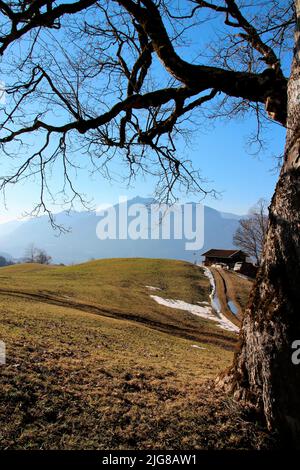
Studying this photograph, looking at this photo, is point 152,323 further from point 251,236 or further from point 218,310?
point 251,236

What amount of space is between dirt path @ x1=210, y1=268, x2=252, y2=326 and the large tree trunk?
25648 mm

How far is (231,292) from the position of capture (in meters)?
40.2

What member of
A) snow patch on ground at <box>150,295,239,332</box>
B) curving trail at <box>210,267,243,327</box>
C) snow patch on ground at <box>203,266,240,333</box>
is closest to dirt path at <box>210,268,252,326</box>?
curving trail at <box>210,267,243,327</box>

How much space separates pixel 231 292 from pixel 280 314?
3775 centimetres

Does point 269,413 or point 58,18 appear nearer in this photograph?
point 269,413

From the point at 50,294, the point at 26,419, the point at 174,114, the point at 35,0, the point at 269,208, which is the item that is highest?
A: the point at 35,0

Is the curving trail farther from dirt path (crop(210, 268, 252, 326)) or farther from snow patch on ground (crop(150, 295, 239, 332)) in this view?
snow patch on ground (crop(150, 295, 239, 332))

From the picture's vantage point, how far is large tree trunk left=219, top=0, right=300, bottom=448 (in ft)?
12.7

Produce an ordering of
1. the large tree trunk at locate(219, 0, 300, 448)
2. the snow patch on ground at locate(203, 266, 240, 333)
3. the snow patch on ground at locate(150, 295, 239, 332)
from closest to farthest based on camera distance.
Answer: the large tree trunk at locate(219, 0, 300, 448) → the snow patch on ground at locate(203, 266, 240, 333) → the snow patch on ground at locate(150, 295, 239, 332)

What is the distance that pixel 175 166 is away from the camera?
782 cm

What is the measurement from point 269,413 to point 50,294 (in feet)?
84.1

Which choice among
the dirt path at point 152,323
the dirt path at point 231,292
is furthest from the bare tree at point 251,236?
the dirt path at point 152,323

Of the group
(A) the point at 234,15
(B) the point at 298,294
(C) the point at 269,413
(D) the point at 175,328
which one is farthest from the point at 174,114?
(D) the point at 175,328
